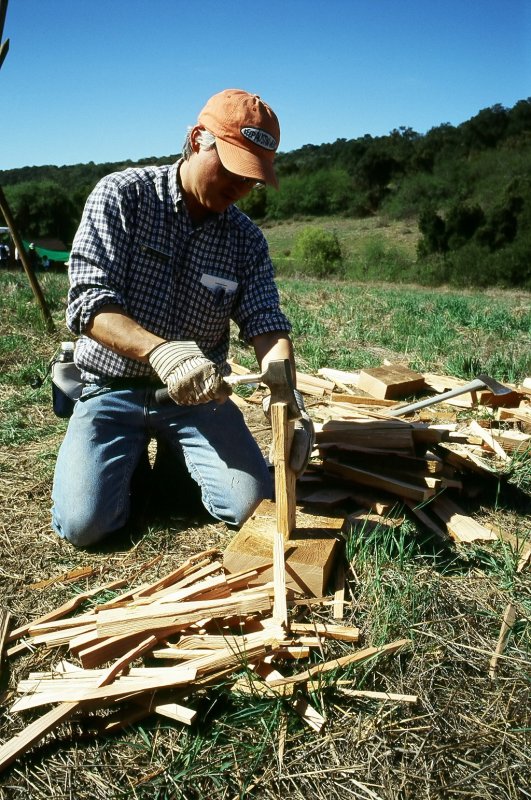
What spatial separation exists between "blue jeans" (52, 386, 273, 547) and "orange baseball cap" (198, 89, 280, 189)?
3.62 feet

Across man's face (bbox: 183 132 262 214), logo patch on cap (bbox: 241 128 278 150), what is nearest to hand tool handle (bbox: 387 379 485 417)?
man's face (bbox: 183 132 262 214)

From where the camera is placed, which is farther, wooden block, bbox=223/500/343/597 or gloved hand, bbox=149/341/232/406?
gloved hand, bbox=149/341/232/406

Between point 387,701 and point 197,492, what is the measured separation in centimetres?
169

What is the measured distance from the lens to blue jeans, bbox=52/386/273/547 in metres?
2.88

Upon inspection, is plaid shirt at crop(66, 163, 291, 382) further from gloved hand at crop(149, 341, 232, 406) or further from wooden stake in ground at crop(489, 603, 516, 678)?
wooden stake in ground at crop(489, 603, 516, 678)

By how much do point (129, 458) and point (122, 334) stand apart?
67 cm

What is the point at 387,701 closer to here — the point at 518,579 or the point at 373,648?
the point at 373,648

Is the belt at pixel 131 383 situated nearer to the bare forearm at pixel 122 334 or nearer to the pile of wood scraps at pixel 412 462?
the bare forearm at pixel 122 334

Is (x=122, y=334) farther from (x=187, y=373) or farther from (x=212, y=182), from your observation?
(x=212, y=182)

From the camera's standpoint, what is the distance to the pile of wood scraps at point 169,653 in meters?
1.93

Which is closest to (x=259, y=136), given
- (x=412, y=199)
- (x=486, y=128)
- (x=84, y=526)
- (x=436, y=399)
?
(x=84, y=526)

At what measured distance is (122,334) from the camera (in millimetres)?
2676

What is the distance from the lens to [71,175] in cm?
5169

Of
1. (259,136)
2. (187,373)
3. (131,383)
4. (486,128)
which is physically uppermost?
(486,128)
